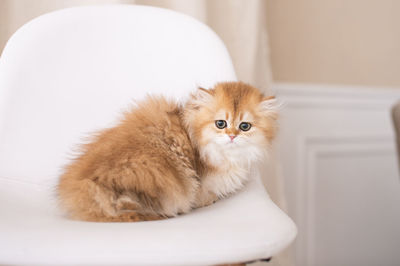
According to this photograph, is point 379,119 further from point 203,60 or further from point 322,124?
point 203,60

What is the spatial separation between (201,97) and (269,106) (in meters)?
0.21

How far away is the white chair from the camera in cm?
61

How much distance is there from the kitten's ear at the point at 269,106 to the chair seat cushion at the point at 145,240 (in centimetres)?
40

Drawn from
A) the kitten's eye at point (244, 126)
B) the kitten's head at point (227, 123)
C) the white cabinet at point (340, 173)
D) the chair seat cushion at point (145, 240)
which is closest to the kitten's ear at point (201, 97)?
the kitten's head at point (227, 123)

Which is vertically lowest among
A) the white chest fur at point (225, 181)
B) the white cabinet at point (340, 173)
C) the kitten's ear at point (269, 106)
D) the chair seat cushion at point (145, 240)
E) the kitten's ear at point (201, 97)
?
the white cabinet at point (340, 173)

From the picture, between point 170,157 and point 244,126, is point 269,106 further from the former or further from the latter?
point 170,157

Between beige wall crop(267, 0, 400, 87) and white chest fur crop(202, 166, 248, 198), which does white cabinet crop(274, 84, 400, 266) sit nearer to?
beige wall crop(267, 0, 400, 87)

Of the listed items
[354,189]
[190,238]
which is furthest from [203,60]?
[354,189]

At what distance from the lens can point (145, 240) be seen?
62 cm

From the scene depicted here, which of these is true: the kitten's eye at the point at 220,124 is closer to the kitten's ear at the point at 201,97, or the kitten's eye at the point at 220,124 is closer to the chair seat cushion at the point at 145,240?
the kitten's ear at the point at 201,97

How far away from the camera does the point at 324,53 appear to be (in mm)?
2070

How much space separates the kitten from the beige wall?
981mm

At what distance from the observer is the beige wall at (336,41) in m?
1.99

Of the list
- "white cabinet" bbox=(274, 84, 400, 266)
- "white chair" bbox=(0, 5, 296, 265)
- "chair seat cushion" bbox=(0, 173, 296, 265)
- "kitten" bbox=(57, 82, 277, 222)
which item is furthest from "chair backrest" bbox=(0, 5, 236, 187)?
"white cabinet" bbox=(274, 84, 400, 266)
